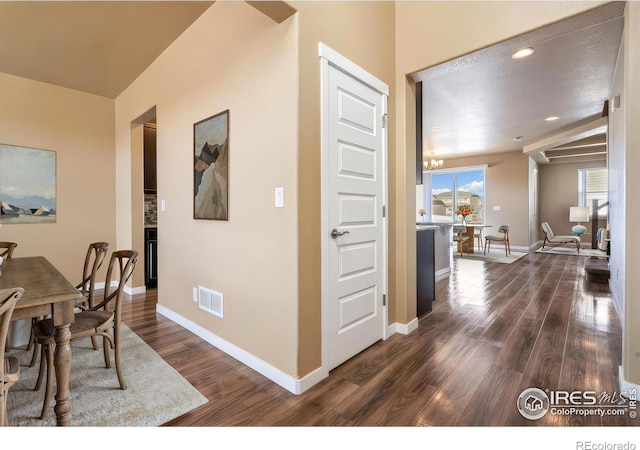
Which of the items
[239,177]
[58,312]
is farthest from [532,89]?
[58,312]

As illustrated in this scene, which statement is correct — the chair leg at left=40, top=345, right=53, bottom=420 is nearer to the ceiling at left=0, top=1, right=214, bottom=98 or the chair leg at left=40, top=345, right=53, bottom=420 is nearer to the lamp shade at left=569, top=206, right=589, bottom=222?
the ceiling at left=0, top=1, right=214, bottom=98

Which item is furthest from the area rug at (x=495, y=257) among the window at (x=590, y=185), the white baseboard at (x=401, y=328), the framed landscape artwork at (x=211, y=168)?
the framed landscape artwork at (x=211, y=168)

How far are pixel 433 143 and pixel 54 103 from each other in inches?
286

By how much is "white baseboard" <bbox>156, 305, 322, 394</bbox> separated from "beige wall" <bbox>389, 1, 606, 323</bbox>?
119 centimetres

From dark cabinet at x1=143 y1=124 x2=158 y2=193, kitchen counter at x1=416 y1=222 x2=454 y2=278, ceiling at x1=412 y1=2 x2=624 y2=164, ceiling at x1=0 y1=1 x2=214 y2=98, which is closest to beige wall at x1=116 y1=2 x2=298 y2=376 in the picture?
ceiling at x1=0 y1=1 x2=214 y2=98

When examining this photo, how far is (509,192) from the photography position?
8.42m

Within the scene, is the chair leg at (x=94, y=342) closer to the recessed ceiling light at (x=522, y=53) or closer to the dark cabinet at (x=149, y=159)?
the dark cabinet at (x=149, y=159)

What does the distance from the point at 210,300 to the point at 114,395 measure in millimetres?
922

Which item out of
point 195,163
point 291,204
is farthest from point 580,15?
point 195,163

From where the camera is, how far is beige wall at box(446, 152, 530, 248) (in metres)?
8.17

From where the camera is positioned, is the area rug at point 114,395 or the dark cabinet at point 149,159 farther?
the dark cabinet at point 149,159

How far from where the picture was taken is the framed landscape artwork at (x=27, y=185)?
145 inches

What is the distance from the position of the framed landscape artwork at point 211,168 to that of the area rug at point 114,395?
1.20m
